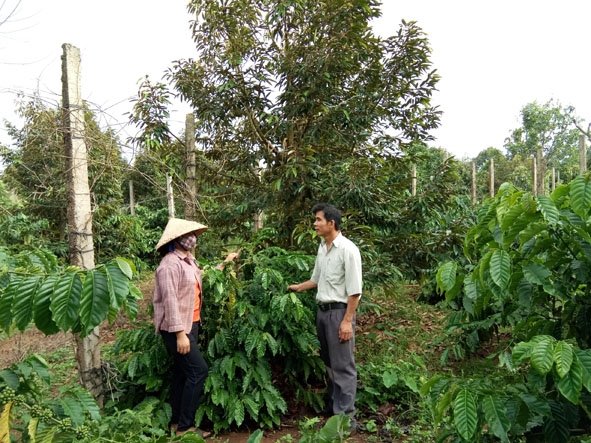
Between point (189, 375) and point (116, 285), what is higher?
point (116, 285)

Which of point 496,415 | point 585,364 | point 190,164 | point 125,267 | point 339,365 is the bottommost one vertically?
point 339,365

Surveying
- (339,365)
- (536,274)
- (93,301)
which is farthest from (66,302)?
(339,365)

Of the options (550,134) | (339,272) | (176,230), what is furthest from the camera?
(550,134)

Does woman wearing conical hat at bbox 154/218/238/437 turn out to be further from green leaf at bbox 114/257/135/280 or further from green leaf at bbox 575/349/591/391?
green leaf at bbox 575/349/591/391

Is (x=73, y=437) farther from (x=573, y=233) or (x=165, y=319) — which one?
(x=573, y=233)

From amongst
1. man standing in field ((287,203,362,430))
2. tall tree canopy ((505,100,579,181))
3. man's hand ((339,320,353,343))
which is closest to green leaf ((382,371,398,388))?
man standing in field ((287,203,362,430))

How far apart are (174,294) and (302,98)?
2538 mm

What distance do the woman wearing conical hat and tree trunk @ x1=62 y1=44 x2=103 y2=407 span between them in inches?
23.6

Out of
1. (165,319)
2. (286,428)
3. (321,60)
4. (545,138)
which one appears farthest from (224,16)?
(545,138)

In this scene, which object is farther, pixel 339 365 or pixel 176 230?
pixel 339 365

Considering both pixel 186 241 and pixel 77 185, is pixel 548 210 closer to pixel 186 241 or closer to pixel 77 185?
pixel 186 241

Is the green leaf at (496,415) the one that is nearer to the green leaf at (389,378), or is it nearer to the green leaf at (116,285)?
the green leaf at (116,285)

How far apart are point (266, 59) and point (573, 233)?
4073 millimetres

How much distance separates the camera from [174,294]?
124 inches
